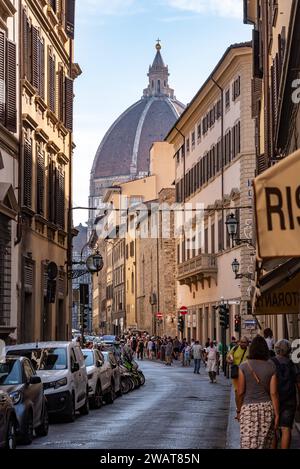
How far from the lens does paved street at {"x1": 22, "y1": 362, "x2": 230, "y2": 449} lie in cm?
1742

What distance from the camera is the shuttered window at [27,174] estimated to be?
32.6 metres

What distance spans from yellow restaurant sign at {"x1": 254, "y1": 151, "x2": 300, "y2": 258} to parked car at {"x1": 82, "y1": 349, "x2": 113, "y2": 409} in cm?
Result: 1816

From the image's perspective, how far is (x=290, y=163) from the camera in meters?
9.03

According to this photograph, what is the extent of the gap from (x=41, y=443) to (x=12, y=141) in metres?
14.4

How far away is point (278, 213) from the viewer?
8758 millimetres

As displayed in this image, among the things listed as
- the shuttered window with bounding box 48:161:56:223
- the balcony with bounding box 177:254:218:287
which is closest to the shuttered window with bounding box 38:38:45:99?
the shuttered window with bounding box 48:161:56:223

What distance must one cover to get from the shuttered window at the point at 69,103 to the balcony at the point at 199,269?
701 inches

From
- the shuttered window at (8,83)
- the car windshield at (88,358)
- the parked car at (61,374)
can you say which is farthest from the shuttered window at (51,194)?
the parked car at (61,374)

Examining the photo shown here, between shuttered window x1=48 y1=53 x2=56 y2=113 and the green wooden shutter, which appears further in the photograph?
shuttered window x1=48 y1=53 x2=56 y2=113

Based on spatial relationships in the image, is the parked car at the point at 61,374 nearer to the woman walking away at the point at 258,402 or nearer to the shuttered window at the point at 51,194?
the woman walking away at the point at 258,402

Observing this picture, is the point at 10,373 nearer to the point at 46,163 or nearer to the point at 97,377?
the point at 97,377

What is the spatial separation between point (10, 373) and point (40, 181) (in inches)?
725

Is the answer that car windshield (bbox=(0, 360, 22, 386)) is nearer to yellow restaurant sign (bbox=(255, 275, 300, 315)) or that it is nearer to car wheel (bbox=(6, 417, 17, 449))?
car wheel (bbox=(6, 417, 17, 449))
